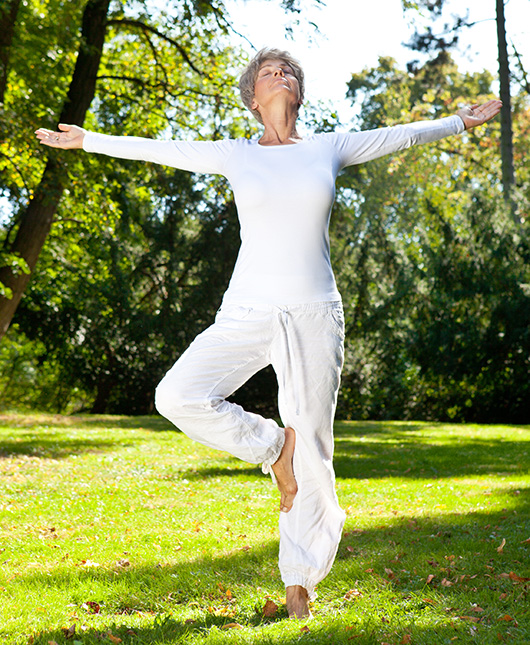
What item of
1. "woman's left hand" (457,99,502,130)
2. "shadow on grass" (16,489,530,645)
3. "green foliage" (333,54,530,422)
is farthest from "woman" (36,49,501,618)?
"green foliage" (333,54,530,422)

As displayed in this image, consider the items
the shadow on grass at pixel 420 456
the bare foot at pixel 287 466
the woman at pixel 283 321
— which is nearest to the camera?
the woman at pixel 283 321

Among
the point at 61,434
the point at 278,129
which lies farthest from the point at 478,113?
the point at 61,434

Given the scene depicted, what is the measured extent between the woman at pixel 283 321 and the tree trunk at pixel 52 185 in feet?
21.3

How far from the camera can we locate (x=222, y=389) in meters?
3.27

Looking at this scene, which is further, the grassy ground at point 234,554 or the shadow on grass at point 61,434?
the shadow on grass at point 61,434

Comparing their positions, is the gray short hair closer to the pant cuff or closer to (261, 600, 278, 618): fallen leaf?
the pant cuff

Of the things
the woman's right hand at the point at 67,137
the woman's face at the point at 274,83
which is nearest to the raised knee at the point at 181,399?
the woman's right hand at the point at 67,137

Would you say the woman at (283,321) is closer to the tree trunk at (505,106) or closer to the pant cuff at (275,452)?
the pant cuff at (275,452)

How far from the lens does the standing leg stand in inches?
131

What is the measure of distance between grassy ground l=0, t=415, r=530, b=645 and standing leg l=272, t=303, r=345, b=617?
0.24m

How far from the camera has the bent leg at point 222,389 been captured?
10.4 ft

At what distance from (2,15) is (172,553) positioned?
7471mm

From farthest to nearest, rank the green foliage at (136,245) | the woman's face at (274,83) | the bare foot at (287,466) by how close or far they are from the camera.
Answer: the green foliage at (136,245)
the woman's face at (274,83)
the bare foot at (287,466)

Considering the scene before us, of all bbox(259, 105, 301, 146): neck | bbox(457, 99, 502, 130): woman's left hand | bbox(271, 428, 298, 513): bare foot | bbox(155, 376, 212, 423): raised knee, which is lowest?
bbox(271, 428, 298, 513): bare foot
